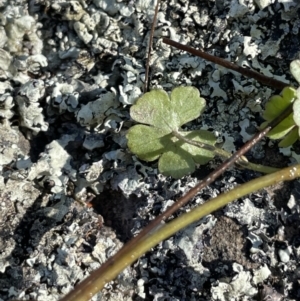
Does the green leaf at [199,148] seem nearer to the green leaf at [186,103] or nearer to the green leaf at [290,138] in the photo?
the green leaf at [186,103]

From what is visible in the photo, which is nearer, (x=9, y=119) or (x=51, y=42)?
(x=9, y=119)

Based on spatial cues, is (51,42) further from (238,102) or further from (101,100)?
(238,102)

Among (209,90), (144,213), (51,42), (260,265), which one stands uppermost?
(51,42)

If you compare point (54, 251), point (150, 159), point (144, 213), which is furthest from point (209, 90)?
point (54, 251)

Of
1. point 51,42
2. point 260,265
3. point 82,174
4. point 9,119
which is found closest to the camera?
point 260,265

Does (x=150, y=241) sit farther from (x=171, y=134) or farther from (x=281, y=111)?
(x=281, y=111)

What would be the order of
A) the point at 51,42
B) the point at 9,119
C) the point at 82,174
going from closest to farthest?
the point at 82,174 < the point at 9,119 < the point at 51,42

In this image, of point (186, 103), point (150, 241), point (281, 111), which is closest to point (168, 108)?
point (186, 103)

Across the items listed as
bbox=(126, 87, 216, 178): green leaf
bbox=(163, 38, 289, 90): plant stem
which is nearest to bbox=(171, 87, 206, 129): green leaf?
bbox=(126, 87, 216, 178): green leaf
